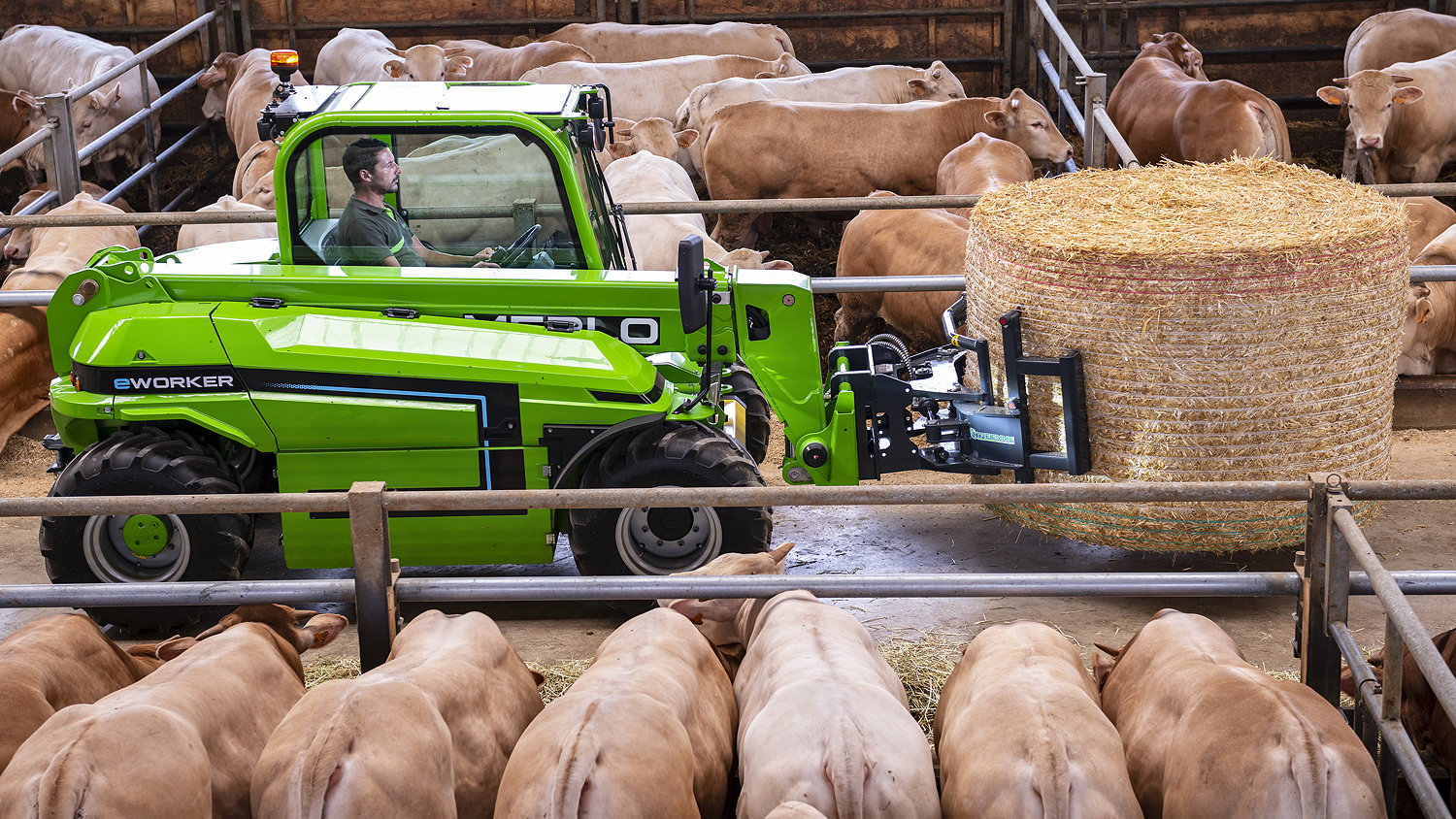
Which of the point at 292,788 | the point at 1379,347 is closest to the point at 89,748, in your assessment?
the point at 292,788

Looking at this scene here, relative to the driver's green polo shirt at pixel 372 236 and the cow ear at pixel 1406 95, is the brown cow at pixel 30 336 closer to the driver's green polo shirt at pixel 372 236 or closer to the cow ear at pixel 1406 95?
the driver's green polo shirt at pixel 372 236

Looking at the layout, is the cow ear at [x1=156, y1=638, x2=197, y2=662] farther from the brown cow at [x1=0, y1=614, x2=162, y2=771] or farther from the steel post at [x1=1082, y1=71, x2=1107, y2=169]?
the steel post at [x1=1082, y1=71, x2=1107, y2=169]

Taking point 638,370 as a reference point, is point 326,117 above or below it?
above

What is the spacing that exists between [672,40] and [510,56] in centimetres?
166

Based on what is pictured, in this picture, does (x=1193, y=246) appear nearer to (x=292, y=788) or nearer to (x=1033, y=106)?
(x=292, y=788)

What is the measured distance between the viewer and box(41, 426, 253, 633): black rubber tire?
5590 mm

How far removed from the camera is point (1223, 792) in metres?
3.09

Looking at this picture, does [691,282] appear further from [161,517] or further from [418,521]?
[161,517]

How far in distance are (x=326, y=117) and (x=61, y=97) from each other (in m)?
4.52

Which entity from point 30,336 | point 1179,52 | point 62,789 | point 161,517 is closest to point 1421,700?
point 62,789

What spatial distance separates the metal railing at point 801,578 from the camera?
12.4 feet

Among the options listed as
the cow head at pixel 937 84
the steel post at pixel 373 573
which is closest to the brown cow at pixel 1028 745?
the steel post at pixel 373 573

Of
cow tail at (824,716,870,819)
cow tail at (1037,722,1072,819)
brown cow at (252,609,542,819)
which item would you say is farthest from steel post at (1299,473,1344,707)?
brown cow at (252,609,542,819)

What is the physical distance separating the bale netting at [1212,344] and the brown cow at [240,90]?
8.34 meters
